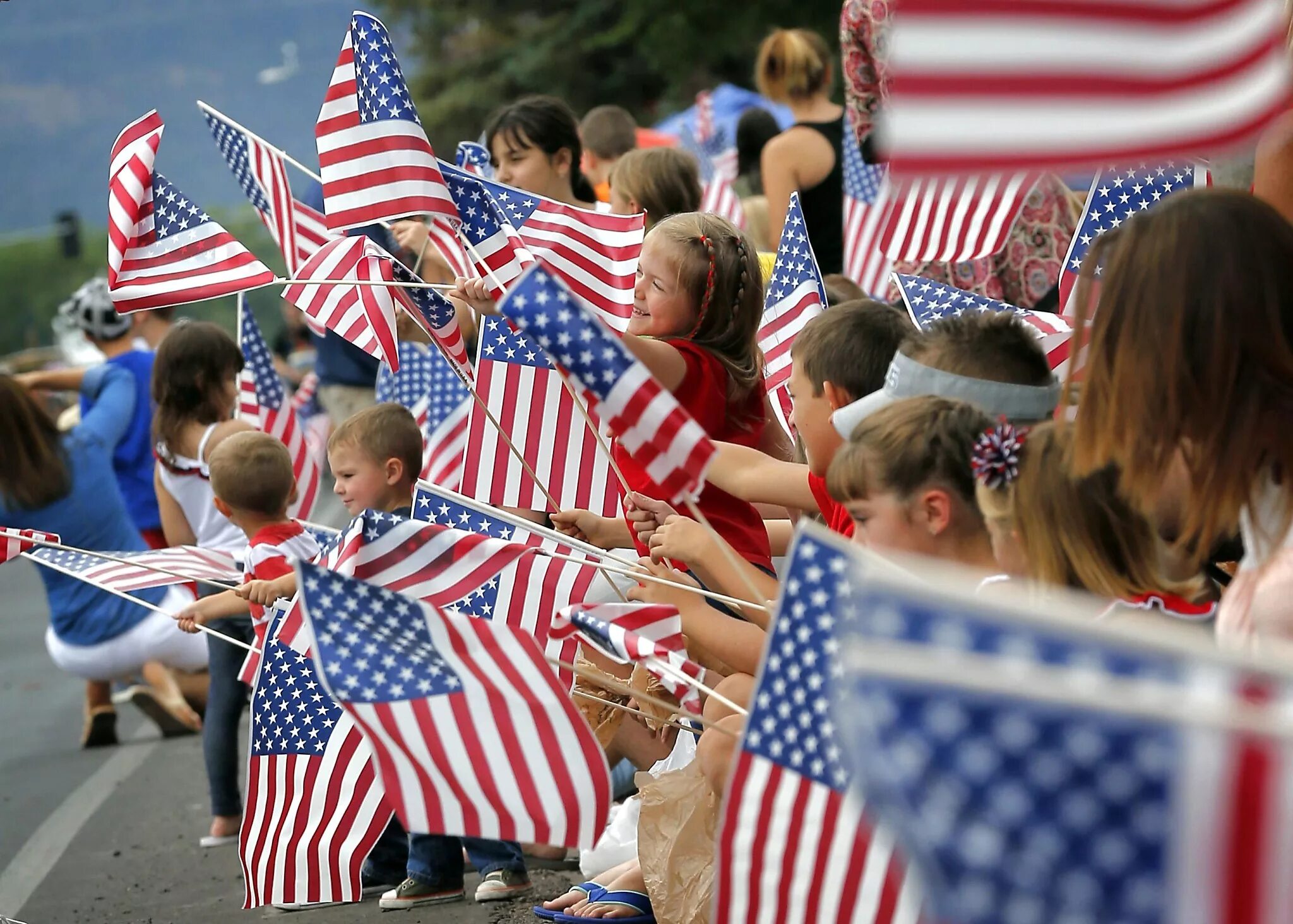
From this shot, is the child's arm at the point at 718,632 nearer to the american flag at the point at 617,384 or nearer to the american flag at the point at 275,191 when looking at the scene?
the american flag at the point at 617,384

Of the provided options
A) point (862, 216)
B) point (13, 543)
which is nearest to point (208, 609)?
point (13, 543)

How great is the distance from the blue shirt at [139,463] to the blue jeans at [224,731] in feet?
8.47

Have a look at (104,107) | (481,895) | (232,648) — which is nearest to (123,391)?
(232,648)

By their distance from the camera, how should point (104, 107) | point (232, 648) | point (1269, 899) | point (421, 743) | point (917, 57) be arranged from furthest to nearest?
1. point (104, 107)
2. point (232, 648)
3. point (421, 743)
4. point (917, 57)
5. point (1269, 899)

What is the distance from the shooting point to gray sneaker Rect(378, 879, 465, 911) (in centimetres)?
545

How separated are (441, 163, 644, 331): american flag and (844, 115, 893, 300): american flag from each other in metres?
2.52

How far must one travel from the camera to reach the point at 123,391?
912 centimetres

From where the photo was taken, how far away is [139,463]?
→ 9.19 m

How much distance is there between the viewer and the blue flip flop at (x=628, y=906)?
4.79 metres

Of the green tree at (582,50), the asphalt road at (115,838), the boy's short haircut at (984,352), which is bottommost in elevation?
the asphalt road at (115,838)

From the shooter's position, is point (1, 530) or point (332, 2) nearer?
point (1, 530)

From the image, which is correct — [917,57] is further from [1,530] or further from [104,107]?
[104,107]

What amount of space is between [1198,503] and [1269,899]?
1095mm

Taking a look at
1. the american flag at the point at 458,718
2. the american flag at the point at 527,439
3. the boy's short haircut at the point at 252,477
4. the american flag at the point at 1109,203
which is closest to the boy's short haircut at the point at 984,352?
the american flag at the point at 458,718
